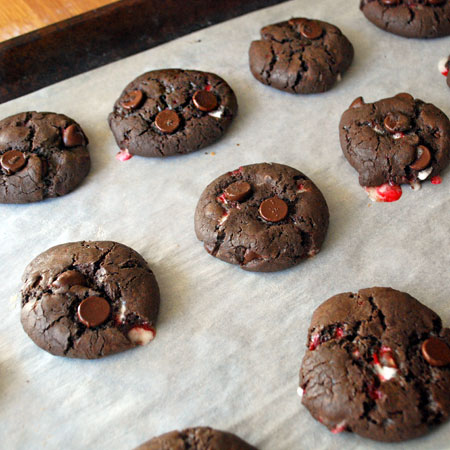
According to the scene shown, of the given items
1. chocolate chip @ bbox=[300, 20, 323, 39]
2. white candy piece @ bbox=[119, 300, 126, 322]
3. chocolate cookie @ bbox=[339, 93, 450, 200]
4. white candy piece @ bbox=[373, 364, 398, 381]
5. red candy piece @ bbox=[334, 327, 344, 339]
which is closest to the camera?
white candy piece @ bbox=[373, 364, 398, 381]

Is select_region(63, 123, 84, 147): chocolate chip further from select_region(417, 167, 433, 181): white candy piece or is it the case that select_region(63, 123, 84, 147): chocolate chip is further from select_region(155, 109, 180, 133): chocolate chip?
select_region(417, 167, 433, 181): white candy piece

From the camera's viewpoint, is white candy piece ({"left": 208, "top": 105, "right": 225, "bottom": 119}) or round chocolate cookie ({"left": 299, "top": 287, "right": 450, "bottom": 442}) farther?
white candy piece ({"left": 208, "top": 105, "right": 225, "bottom": 119})

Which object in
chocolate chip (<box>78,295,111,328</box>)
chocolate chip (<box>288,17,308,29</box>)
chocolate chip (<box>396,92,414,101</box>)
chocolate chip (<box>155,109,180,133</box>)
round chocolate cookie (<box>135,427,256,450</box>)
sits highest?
chocolate chip (<box>288,17,308,29</box>)

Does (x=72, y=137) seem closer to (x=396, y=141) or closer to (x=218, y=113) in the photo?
(x=218, y=113)

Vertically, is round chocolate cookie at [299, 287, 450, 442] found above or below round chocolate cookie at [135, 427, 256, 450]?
below

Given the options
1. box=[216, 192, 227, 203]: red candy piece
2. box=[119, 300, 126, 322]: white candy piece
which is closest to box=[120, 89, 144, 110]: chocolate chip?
box=[216, 192, 227, 203]: red candy piece

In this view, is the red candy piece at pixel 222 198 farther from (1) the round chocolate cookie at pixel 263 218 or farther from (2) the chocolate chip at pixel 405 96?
(2) the chocolate chip at pixel 405 96

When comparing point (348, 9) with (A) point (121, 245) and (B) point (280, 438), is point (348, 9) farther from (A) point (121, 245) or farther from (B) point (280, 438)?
(B) point (280, 438)
